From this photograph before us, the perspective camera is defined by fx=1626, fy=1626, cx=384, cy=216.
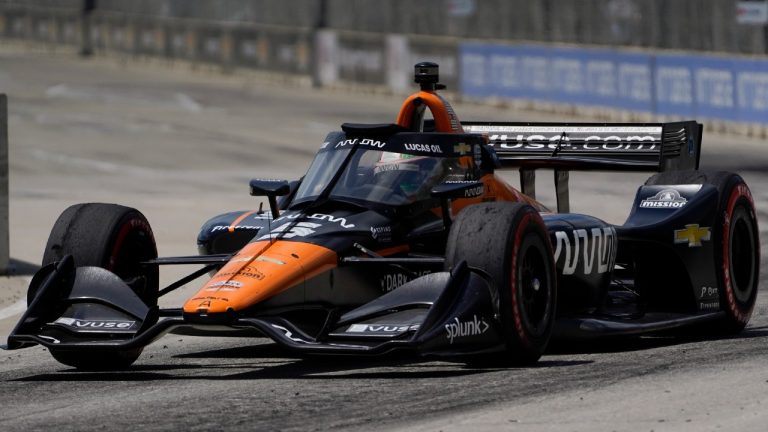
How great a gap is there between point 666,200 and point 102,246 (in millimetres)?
3881

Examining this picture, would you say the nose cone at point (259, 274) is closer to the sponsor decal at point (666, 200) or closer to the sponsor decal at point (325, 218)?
the sponsor decal at point (325, 218)

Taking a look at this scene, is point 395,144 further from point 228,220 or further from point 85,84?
point 85,84

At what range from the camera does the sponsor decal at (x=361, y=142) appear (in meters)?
10.5

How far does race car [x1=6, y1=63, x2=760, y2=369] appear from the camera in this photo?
29.8ft

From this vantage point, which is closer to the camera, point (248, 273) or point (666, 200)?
point (248, 273)

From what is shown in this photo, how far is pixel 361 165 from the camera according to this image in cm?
1043

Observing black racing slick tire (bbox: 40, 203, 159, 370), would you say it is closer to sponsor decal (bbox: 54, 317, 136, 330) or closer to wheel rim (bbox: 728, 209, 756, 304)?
sponsor decal (bbox: 54, 317, 136, 330)

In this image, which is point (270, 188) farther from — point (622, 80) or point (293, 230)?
point (622, 80)

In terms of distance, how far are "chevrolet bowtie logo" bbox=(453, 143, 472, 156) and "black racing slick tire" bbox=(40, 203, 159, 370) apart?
210cm

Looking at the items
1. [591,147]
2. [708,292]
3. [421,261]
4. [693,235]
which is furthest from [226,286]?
[591,147]

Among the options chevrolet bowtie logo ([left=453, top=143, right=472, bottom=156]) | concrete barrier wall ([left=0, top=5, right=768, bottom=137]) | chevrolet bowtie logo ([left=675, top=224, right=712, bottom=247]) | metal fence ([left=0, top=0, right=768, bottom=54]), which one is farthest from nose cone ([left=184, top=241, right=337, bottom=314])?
metal fence ([left=0, top=0, right=768, bottom=54])

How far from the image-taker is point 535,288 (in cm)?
956

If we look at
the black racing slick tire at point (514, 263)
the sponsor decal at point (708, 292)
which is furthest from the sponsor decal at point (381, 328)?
the sponsor decal at point (708, 292)

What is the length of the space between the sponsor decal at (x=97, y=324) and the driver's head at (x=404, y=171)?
190 cm
